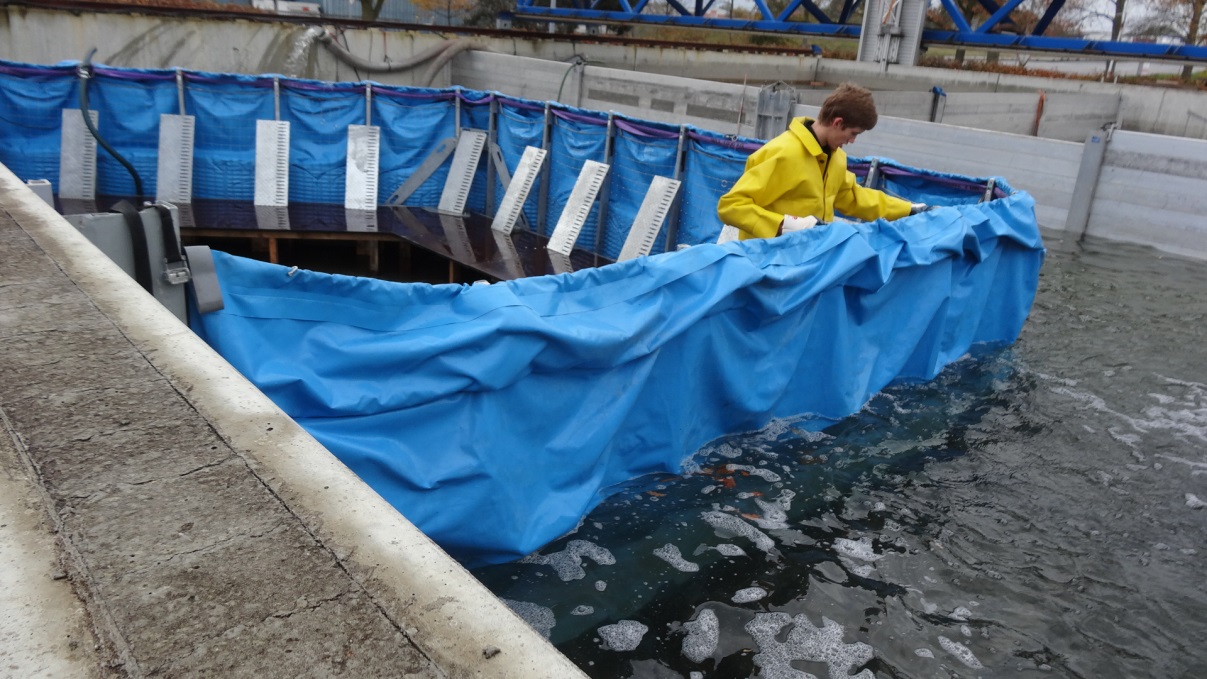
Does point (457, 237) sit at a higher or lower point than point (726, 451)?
higher

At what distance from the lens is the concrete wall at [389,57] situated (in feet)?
48.3

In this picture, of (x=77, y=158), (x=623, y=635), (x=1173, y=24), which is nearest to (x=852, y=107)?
(x=623, y=635)

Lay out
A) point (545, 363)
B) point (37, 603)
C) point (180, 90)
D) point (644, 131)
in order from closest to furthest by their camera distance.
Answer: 1. point (37, 603)
2. point (545, 363)
3. point (644, 131)
4. point (180, 90)

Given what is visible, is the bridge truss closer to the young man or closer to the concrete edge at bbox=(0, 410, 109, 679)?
the young man

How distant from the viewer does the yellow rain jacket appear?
4980 millimetres

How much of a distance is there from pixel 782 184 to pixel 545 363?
2.47m

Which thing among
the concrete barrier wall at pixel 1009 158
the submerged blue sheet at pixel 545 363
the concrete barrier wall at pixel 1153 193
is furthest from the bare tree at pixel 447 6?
the submerged blue sheet at pixel 545 363

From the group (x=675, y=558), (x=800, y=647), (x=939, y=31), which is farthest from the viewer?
(x=939, y=31)

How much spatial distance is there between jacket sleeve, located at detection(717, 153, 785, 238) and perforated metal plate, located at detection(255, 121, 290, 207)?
7.57m

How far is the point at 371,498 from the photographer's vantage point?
1946 millimetres

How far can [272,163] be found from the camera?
10.8m

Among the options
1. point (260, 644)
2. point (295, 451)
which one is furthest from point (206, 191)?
point (260, 644)

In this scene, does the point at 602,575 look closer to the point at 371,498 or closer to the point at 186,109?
the point at 371,498

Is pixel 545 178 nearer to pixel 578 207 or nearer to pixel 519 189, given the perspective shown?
pixel 519 189
